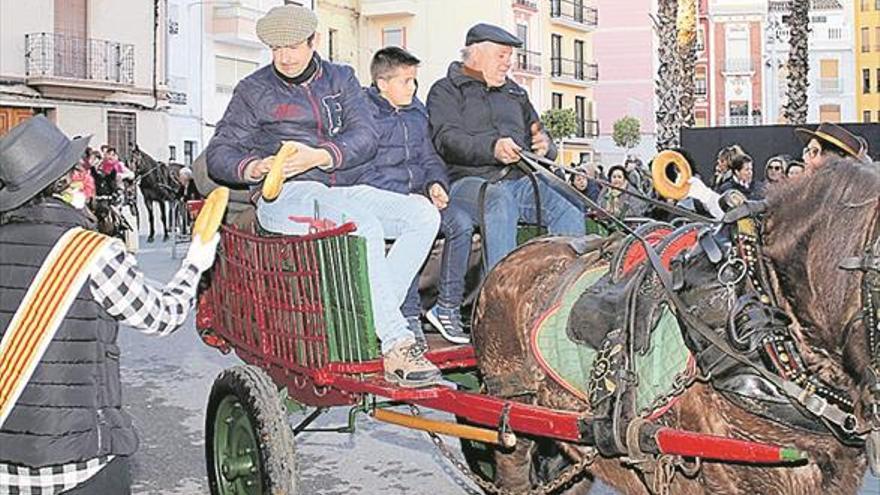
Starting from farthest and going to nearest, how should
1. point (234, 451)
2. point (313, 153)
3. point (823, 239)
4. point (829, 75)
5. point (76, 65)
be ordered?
1. point (829, 75)
2. point (76, 65)
3. point (234, 451)
4. point (313, 153)
5. point (823, 239)

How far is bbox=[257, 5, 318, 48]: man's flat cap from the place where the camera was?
5.25 meters

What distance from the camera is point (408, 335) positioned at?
189 inches

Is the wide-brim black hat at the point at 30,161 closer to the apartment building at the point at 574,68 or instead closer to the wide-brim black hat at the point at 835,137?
the wide-brim black hat at the point at 835,137

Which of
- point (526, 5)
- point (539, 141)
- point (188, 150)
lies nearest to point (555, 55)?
point (526, 5)

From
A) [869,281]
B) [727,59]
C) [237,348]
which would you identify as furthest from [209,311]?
[727,59]

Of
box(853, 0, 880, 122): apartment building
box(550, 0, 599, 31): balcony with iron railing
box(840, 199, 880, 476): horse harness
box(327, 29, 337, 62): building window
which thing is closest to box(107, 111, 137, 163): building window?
box(327, 29, 337, 62): building window

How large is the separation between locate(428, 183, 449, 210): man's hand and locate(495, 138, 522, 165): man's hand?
19.2 inches

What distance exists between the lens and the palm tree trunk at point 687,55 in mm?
20766

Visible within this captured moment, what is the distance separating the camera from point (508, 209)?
551 cm

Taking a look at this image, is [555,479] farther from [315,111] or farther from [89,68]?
[89,68]

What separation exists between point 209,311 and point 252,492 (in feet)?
3.48

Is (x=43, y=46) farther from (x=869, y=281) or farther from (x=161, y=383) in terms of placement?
(x=869, y=281)

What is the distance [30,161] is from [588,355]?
198cm

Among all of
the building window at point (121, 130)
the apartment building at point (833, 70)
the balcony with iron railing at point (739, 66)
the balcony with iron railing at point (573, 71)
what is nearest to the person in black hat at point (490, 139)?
the building window at point (121, 130)
